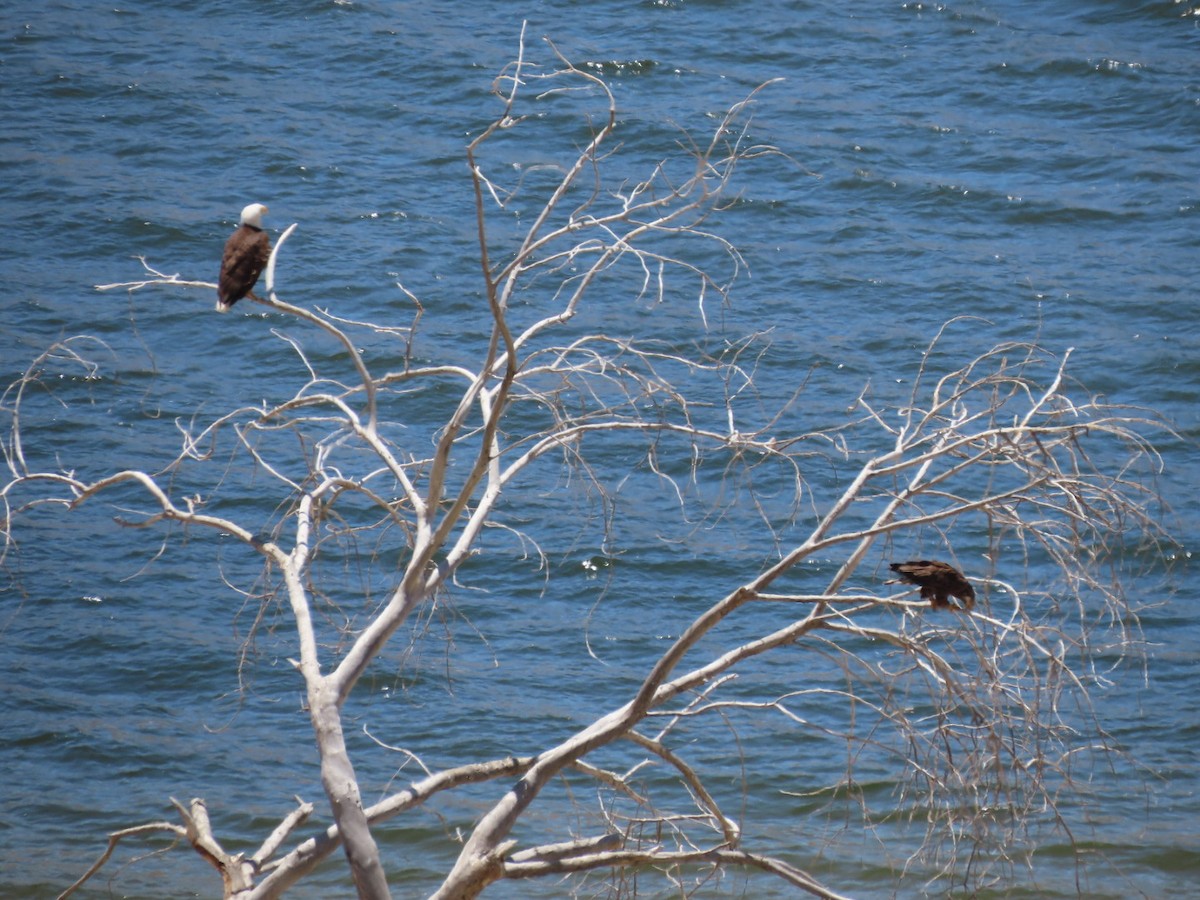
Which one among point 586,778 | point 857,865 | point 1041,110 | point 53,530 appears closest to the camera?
point 857,865

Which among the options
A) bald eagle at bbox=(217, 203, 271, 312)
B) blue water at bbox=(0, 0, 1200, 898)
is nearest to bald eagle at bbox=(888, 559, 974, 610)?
bald eagle at bbox=(217, 203, 271, 312)

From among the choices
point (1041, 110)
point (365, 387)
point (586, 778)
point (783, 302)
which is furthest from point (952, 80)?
point (365, 387)

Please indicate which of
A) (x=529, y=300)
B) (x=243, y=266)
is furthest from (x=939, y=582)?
(x=529, y=300)

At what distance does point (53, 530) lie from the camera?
13.5 metres

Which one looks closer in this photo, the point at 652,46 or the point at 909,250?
the point at 909,250

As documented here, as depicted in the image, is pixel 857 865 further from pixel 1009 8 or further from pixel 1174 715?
pixel 1009 8

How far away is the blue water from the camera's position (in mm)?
10492

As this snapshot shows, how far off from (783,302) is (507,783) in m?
6.19

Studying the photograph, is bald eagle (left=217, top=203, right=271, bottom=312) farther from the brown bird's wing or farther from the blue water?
the blue water

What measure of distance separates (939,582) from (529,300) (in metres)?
11.6

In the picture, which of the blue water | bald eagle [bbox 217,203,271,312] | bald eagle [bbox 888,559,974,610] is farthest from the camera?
the blue water

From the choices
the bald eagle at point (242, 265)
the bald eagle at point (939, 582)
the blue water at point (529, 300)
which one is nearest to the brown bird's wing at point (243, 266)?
the bald eagle at point (242, 265)

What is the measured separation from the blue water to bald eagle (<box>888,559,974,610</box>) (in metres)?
5.27

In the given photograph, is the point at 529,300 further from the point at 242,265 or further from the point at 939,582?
the point at 939,582
